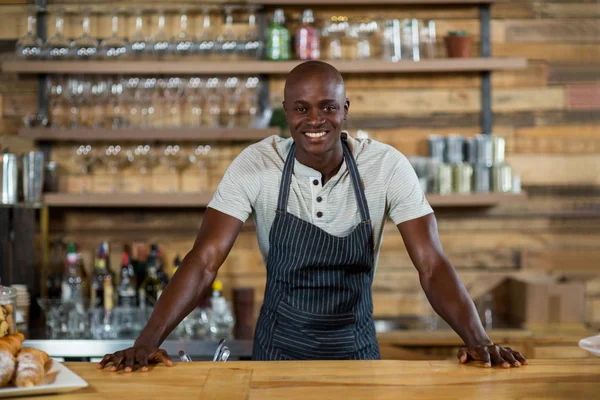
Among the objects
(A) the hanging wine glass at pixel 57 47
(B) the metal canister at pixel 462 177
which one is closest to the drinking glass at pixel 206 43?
(A) the hanging wine glass at pixel 57 47

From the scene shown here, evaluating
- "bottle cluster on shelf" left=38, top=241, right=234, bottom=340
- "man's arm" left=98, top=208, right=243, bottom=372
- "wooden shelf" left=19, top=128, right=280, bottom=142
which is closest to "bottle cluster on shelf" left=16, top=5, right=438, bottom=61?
"wooden shelf" left=19, top=128, right=280, bottom=142

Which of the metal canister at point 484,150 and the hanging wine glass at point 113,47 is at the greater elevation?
the hanging wine glass at point 113,47

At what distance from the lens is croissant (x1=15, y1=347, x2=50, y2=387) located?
1.59m

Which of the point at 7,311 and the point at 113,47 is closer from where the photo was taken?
the point at 7,311

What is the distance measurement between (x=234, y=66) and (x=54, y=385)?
7.82 ft

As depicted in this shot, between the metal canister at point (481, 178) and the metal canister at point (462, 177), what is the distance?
1.0 inches

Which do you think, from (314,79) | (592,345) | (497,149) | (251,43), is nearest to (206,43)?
(251,43)

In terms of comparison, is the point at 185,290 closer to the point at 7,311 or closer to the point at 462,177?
the point at 7,311

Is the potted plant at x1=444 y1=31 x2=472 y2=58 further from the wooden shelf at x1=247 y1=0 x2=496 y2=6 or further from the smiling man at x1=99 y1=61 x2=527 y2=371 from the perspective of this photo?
the smiling man at x1=99 y1=61 x2=527 y2=371

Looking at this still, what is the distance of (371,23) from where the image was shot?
3924 millimetres

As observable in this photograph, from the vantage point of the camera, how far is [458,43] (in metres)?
3.89

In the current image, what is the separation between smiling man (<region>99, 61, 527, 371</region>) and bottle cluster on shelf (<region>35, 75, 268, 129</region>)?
4.85 feet

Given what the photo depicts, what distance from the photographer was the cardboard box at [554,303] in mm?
3748

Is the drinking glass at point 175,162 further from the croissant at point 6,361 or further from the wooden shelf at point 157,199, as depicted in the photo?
the croissant at point 6,361
